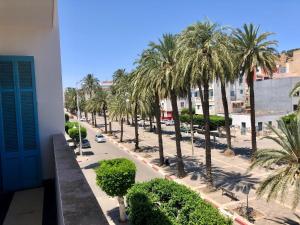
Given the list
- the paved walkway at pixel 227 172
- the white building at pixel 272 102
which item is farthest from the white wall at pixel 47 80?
the white building at pixel 272 102

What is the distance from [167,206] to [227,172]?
1447 centimetres

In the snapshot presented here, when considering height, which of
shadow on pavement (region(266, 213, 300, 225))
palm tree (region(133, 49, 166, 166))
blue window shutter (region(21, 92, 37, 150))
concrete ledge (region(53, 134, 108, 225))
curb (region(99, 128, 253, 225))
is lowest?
shadow on pavement (region(266, 213, 300, 225))

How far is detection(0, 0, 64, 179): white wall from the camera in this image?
29.6 feet

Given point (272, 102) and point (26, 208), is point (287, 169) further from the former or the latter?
point (272, 102)

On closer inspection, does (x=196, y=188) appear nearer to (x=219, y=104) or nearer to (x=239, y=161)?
(x=239, y=161)

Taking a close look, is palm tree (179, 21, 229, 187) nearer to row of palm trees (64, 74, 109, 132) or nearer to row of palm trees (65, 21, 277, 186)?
row of palm trees (65, 21, 277, 186)

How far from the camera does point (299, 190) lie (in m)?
13.3

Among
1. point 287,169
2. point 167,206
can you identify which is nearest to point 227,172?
point 167,206

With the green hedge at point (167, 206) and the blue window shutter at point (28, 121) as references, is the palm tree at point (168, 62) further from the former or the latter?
the blue window shutter at point (28, 121)

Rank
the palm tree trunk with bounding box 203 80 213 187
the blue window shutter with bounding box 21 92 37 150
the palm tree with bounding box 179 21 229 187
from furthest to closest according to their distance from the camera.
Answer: the palm tree trunk with bounding box 203 80 213 187 < the palm tree with bounding box 179 21 229 187 < the blue window shutter with bounding box 21 92 37 150

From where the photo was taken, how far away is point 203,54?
22422 millimetres

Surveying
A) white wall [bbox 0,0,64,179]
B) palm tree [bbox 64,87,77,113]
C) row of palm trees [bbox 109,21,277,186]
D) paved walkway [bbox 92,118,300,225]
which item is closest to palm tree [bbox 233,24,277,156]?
row of palm trees [bbox 109,21,277,186]

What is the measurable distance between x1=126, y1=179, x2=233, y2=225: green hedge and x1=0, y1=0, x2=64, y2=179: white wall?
732cm

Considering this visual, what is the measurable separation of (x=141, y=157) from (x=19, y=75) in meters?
31.1
